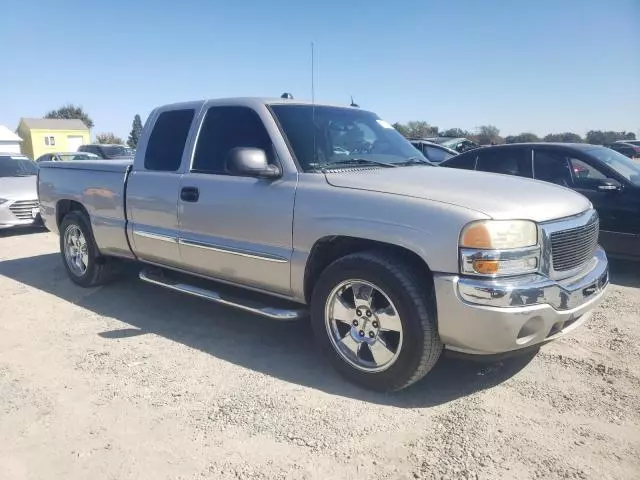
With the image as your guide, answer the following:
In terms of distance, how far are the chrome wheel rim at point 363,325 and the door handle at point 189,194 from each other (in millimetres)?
1521

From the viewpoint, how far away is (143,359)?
3.93 metres

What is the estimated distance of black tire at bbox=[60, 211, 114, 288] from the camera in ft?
18.3

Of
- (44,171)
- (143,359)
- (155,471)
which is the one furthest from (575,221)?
(44,171)

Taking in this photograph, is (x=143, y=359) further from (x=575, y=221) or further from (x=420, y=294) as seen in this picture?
(x=575, y=221)

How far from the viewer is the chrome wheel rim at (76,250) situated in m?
5.78

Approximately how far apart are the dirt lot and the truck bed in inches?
36.7

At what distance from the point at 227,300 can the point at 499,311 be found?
2.09m

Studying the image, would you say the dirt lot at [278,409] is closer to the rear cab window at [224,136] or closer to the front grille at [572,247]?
the front grille at [572,247]

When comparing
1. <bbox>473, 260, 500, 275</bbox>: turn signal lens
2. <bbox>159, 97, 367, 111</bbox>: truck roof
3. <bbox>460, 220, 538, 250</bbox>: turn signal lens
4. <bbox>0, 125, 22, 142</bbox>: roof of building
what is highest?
<bbox>0, 125, 22, 142</bbox>: roof of building

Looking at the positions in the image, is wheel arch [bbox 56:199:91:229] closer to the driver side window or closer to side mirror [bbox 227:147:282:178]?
side mirror [bbox 227:147:282:178]

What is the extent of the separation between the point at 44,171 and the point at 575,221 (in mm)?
5633

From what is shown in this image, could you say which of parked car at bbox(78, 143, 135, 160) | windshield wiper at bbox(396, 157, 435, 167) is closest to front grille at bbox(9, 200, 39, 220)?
windshield wiper at bbox(396, 157, 435, 167)

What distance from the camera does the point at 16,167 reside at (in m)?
10.9

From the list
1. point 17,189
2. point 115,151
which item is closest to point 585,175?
point 17,189
